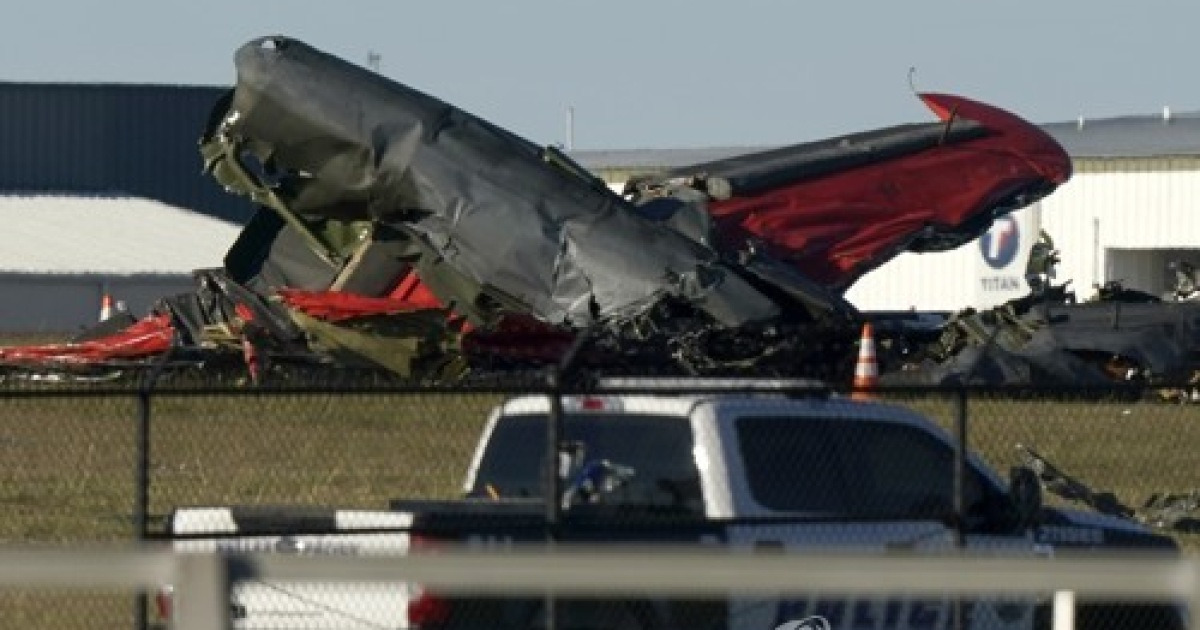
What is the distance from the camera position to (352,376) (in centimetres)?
2586

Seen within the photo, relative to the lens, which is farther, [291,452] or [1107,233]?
[1107,233]

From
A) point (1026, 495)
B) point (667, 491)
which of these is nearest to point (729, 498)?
point (667, 491)

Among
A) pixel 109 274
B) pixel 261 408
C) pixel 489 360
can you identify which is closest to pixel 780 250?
pixel 489 360

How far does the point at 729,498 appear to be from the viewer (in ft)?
37.0

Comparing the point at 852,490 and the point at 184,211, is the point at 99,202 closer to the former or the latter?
the point at 184,211

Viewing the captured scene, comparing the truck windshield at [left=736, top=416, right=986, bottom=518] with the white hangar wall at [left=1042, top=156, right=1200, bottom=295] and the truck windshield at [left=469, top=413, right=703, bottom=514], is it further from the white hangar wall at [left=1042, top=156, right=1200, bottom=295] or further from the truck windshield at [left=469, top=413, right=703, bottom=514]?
the white hangar wall at [left=1042, top=156, right=1200, bottom=295]

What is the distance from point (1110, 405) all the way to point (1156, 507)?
7067 mm

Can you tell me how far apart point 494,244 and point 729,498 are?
610 inches

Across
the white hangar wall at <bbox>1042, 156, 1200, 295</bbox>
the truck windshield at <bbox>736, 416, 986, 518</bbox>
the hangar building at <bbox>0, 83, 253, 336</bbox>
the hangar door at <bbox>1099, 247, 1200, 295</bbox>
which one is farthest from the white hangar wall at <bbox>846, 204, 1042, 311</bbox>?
the truck windshield at <bbox>736, 416, 986, 518</bbox>

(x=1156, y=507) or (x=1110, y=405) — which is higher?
(x=1110, y=405)

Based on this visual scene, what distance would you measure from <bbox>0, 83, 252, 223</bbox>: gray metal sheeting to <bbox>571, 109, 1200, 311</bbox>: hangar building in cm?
3321

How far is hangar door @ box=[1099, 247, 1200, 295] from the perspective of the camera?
4941 centimetres

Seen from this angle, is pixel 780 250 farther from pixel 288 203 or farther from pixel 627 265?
pixel 288 203

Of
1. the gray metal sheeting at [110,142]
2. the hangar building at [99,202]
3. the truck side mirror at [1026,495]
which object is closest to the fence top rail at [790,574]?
the truck side mirror at [1026,495]
